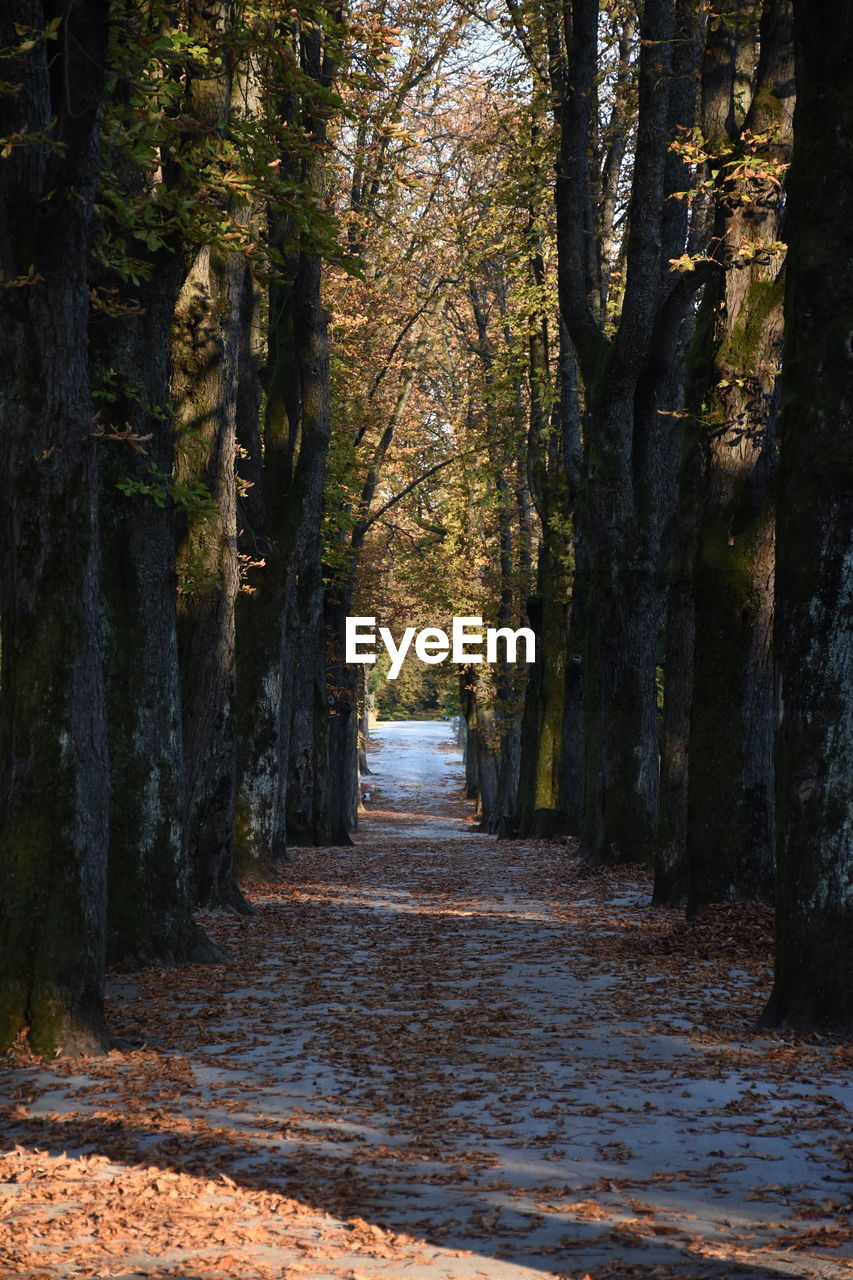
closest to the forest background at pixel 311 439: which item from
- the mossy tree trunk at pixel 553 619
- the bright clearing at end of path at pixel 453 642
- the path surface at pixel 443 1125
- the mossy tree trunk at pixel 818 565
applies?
the mossy tree trunk at pixel 818 565

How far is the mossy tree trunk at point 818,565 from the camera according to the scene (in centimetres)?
792

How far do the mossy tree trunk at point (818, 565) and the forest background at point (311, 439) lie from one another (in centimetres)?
2

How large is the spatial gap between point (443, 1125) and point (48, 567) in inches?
145

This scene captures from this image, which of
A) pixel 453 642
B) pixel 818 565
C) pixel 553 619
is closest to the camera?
pixel 818 565

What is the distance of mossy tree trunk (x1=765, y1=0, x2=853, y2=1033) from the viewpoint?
7.92 m

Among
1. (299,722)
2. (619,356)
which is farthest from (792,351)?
(299,722)

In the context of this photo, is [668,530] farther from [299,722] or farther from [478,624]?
[478,624]

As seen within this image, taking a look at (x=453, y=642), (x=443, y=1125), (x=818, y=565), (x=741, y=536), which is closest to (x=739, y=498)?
(x=741, y=536)

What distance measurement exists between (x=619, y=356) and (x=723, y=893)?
308 inches

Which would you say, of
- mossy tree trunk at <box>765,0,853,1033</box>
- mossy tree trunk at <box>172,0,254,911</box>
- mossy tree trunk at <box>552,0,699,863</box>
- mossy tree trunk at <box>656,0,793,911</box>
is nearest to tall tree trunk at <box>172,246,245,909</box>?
mossy tree trunk at <box>172,0,254,911</box>

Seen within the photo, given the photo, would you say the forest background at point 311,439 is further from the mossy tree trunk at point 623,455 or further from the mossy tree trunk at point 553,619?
the mossy tree trunk at point 553,619

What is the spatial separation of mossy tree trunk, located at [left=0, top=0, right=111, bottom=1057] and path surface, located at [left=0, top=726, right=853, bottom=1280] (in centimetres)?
57

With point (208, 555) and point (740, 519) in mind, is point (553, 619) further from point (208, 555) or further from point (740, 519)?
point (740, 519)

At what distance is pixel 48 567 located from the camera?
7840mm
